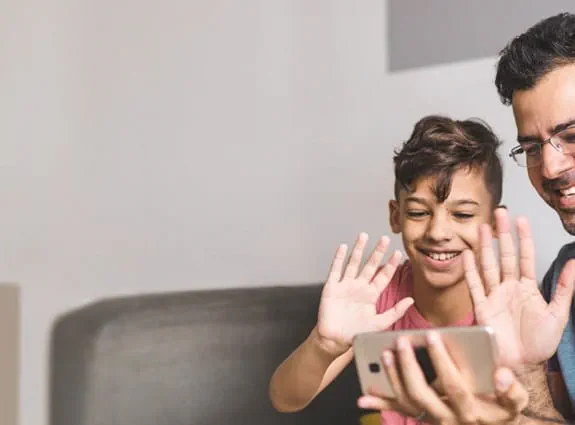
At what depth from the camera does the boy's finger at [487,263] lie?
699 mm

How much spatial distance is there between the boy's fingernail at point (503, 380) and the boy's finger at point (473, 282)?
79 mm

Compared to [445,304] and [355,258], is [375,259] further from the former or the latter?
[445,304]

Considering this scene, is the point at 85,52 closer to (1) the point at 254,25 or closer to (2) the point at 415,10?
(1) the point at 254,25

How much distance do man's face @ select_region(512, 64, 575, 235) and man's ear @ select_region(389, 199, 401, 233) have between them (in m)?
0.16

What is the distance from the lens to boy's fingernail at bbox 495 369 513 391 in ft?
2.07

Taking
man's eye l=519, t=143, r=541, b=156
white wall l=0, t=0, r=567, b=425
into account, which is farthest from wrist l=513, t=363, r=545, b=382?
white wall l=0, t=0, r=567, b=425

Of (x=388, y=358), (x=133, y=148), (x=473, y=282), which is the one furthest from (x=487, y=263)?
(x=133, y=148)

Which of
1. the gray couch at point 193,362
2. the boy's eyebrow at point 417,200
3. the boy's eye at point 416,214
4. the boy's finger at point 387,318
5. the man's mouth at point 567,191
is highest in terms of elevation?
the man's mouth at point 567,191

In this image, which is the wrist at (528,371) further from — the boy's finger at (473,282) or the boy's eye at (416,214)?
the boy's eye at (416,214)

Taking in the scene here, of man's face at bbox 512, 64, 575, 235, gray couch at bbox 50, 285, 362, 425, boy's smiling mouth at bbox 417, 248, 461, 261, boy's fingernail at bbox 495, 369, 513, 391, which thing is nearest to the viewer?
boy's fingernail at bbox 495, 369, 513, 391

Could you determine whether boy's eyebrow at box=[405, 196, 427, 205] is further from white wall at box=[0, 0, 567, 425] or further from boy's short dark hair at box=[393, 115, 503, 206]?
white wall at box=[0, 0, 567, 425]

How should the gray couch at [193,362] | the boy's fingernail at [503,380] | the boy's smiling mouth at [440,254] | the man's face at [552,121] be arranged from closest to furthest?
the boy's fingernail at [503,380]
the man's face at [552,121]
the boy's smiling mouth at [440,254]
the gray couch at [193,362]

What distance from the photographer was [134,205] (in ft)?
3.53

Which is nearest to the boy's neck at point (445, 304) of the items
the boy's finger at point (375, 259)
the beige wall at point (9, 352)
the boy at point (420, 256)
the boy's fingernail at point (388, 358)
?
the boy at point (420, 256)
